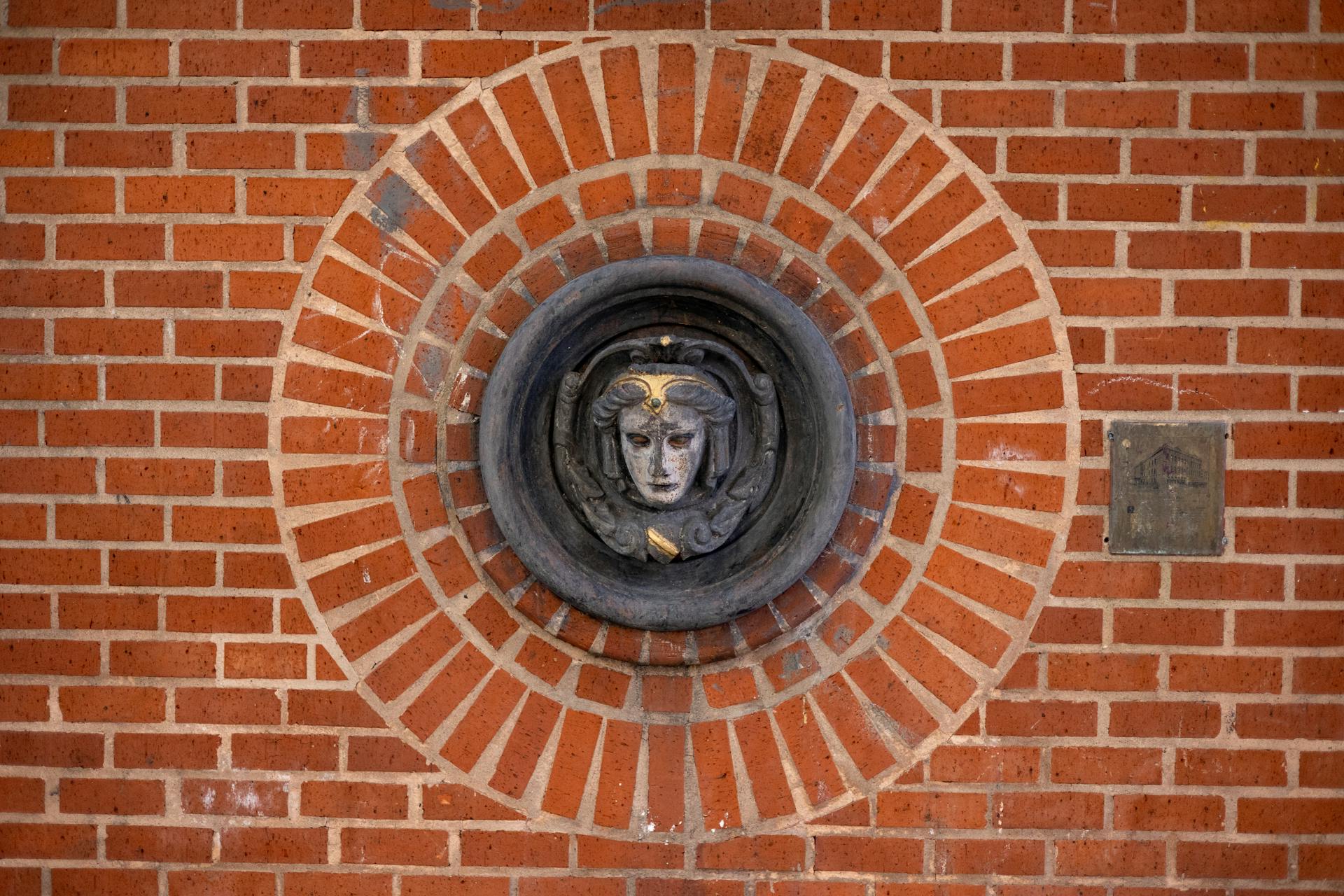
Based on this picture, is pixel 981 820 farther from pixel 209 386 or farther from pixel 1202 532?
pixel 209 386

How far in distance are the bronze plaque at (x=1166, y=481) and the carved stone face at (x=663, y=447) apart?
28.4 inches

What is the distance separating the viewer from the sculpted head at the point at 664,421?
1.77m

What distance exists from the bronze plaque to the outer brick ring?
0.09 m

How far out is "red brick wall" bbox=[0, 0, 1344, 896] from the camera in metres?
1.86

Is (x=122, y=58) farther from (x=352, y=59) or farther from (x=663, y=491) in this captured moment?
(x=663, y=491)

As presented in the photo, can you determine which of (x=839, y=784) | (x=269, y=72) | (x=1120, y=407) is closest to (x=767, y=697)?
(x=839, y=784)

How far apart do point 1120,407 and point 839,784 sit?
807 millimetres

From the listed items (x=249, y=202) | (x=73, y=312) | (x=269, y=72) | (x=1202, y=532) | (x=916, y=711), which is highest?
(x=269, y=72)

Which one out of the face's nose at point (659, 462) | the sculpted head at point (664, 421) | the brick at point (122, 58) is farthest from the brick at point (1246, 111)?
the brick at point (122, 58)

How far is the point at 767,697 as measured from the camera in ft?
6.17

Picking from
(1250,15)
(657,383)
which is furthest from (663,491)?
(1250,15)

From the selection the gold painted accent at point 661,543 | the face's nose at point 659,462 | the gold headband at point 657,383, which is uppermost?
the gold headband at point 657,383

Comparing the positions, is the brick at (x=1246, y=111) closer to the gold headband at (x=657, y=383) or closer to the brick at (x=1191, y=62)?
the brick at (x=1191, y=62)

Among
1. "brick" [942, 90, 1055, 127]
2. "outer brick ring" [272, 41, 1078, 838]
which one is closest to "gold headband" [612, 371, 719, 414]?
"outer brick ring" [272, 41, 1078, 838]
